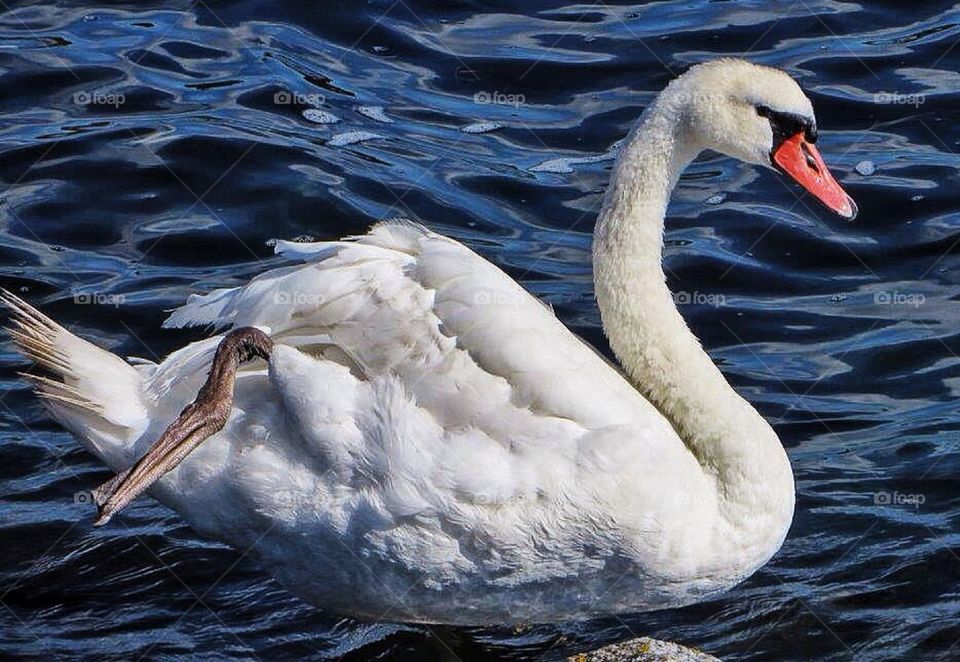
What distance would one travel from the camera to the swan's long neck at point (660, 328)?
6.21 m

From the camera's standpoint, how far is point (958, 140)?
436 inches

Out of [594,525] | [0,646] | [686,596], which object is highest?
[594,525]

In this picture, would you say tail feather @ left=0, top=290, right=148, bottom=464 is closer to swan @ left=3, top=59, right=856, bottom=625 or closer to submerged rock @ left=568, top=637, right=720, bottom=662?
swan @ left=3, top=59, right=856, bottom=625

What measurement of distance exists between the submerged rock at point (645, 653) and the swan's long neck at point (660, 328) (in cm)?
72

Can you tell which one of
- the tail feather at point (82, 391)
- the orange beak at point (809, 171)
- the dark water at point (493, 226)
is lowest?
the dark water at point (493, 226)

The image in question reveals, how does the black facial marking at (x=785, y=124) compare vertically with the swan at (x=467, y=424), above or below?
above

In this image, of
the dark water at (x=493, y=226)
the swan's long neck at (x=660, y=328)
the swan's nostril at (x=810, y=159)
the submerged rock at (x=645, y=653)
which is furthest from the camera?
the dark water at (x=493, y=226)

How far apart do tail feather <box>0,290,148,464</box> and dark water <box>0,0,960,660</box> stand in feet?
3.01

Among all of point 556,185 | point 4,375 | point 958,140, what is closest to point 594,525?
point 4,375

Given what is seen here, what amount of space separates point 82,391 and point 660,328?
225cm

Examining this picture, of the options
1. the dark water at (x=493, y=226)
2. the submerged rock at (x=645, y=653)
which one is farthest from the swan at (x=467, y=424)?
the dark water at (x=493, y=226)

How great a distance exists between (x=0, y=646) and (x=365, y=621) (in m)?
1.45

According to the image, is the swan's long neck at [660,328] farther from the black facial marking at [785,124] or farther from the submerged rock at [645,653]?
the submerged rock at [645,653]

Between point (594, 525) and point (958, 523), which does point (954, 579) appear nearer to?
point (958, 523)
